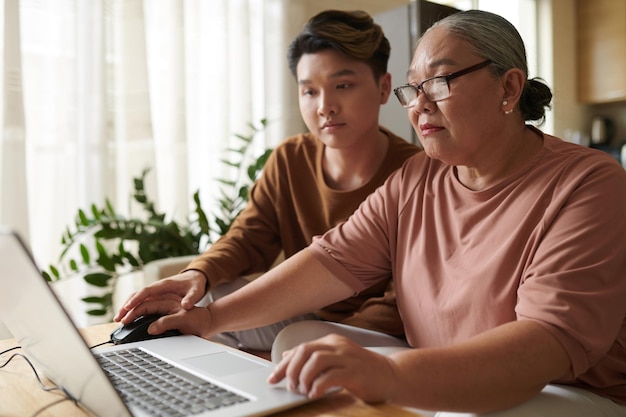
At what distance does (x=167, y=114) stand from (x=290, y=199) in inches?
44.3

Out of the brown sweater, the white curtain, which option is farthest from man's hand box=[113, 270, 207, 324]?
the white curtain

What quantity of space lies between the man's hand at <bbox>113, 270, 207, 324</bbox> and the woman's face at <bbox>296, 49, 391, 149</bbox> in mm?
518

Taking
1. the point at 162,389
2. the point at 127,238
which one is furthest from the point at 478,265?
the point at 127,238

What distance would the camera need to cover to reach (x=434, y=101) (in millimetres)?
1152

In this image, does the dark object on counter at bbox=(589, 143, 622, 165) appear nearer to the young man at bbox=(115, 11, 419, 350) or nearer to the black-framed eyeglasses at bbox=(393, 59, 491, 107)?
the young man at bbox=(115, 11, 419, 350)

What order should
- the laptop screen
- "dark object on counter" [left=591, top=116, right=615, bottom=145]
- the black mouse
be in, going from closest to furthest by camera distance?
1. the laptop screen
2. the black mouse
3. "dark object on counter" [left=591, top=116, right=615, bottom=145]

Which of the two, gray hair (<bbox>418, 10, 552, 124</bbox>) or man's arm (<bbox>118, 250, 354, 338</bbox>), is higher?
gray hair (<bbox>418, 10, 552, 124</bbox>)

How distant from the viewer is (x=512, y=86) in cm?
115

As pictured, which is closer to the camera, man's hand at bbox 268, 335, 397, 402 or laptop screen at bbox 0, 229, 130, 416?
laptop screen at bbox 0, 229, 130, 416

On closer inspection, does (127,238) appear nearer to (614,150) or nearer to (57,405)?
(57,405)

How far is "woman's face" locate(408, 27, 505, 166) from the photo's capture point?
1.13m

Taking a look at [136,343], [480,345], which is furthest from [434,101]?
[136,343]

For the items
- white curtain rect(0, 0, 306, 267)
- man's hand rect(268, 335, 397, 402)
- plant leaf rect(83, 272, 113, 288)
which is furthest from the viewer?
white curtain rect(0, 0, 306, 267)

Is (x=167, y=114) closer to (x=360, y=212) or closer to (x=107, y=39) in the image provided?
(x=107, y=39)
